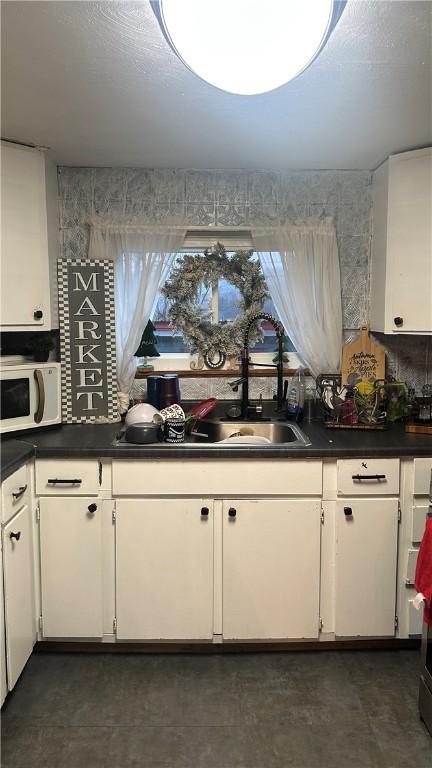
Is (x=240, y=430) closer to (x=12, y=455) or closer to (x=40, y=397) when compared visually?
(x=40, y=397)

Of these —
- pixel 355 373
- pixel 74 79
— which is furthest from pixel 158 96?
pixel 355 373

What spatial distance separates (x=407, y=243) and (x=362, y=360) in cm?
62

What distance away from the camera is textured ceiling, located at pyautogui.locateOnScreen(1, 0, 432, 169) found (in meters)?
1.50

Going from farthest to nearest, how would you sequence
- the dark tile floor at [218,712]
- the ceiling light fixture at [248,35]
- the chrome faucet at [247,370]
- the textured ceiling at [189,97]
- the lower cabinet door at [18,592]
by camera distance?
the chrome faucet at [247,370] → the lower cabinet door at [18,592] → the dark tile floor at [218,712] → the textured ceiling at [189,97] → the ceiling light fixture at [248,35]

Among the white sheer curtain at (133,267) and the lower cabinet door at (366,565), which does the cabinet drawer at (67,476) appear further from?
the lower cabinet door at (366,565)

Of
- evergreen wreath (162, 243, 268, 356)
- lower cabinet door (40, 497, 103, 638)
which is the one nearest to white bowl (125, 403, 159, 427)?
lower cabinet door (40, 497, 103, 638)

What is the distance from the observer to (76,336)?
2680 millimetres

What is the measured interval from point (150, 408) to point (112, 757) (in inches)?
52.1

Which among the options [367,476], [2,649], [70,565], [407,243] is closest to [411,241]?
[407,243]

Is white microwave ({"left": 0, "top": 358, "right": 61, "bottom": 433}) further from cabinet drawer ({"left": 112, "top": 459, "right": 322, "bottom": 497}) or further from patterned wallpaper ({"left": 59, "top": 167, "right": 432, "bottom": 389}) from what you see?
patterned wallpaper ({"left": 59, "top": 167, "right": 432, "bottom": 389})

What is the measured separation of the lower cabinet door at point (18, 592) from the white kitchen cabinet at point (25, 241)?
2.75 feet

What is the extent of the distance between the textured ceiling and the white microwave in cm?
96

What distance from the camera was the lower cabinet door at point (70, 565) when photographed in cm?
230

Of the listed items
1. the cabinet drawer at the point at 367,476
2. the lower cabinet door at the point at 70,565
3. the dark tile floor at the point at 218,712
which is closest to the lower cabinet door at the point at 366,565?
the cabinet drawer at the point at 367,476
